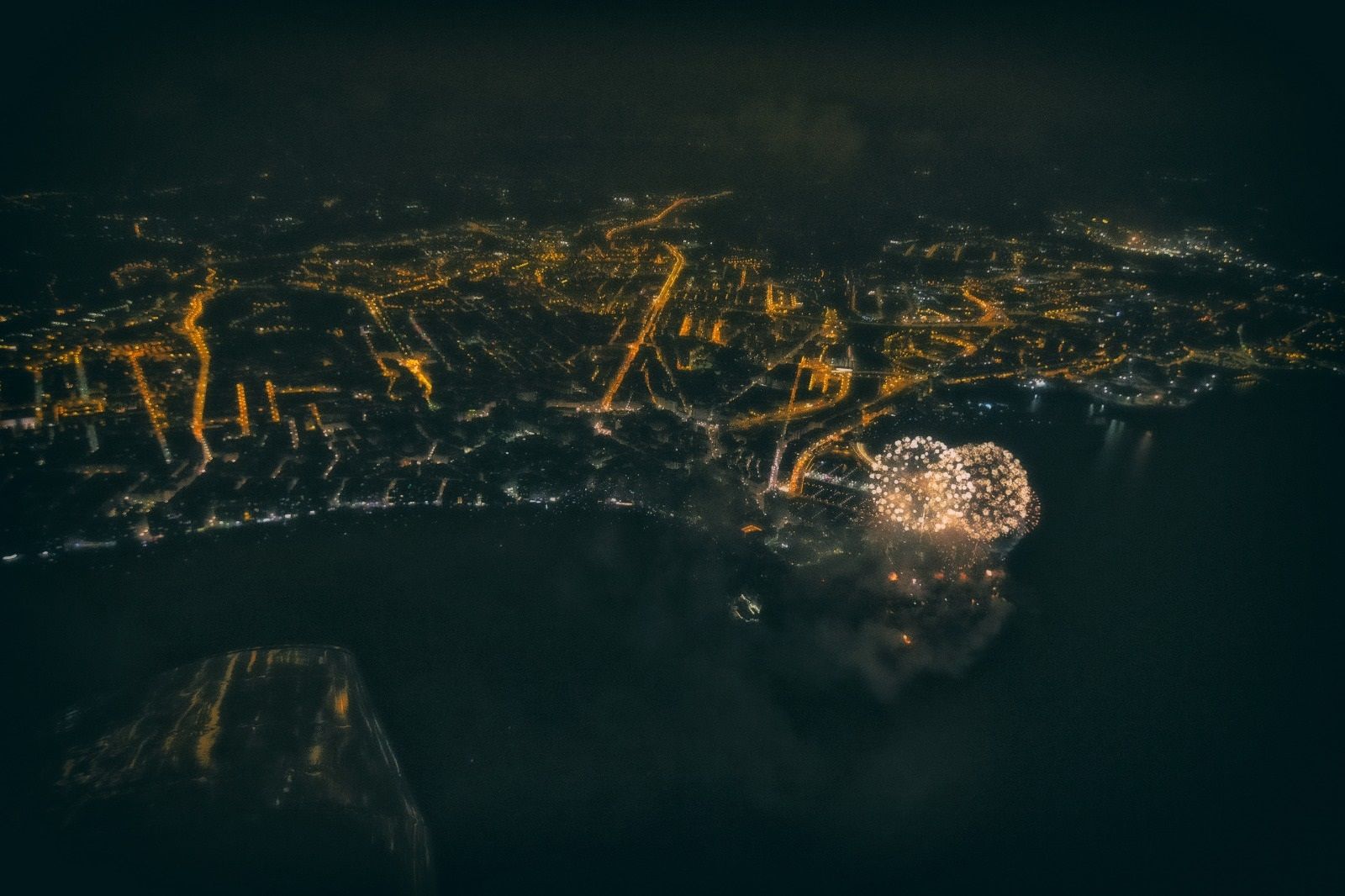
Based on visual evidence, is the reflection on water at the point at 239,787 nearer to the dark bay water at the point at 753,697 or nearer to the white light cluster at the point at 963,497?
the dark bay water at the point at 753,697

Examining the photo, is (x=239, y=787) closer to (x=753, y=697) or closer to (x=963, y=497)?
(x=753, y=697)

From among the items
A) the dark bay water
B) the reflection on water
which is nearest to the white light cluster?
the dark bay water

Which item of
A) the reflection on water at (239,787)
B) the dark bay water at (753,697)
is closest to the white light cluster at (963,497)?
the dark bay water at (753,697)

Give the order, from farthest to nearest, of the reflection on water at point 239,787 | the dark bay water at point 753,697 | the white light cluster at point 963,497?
the white light cluster at point 963,497 → the dark bay water at point 753,697 → the reflection on water at point 239,787

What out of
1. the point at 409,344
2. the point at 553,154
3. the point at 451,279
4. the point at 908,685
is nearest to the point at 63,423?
the point at 409,344

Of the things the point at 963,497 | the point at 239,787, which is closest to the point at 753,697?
the point at 963,497

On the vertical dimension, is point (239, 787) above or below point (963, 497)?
below

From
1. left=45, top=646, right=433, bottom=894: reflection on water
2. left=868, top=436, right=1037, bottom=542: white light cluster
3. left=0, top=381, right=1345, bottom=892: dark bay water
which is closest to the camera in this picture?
left=45, top=646, right=433, bottom=894: reflection on water

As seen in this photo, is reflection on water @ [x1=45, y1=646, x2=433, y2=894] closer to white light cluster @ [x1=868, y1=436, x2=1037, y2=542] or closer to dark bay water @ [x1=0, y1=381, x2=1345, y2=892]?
dark bay water @ [x1=0, y1=381, x2=1345, y2=892]

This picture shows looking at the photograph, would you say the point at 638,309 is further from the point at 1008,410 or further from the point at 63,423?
the point at 63,423
